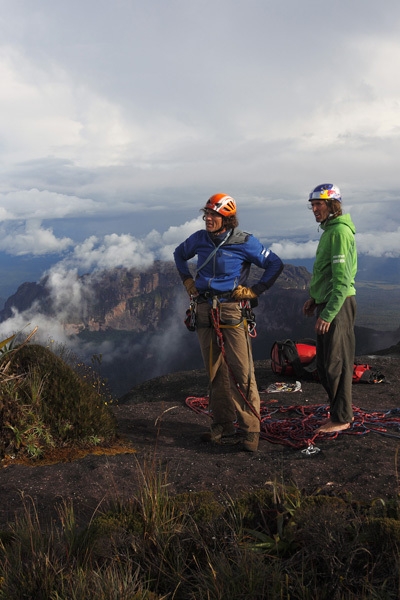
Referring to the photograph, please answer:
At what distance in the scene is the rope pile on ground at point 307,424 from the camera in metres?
6.49

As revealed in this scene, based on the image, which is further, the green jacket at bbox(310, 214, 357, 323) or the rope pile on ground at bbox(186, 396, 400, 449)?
the rope pile on ground at bbox(186, 396, 400, 449)

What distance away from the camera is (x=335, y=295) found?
5.83 meters

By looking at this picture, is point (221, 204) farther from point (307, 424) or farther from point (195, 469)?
point (307, 424)

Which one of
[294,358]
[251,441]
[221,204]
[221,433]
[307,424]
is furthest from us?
[294,358]

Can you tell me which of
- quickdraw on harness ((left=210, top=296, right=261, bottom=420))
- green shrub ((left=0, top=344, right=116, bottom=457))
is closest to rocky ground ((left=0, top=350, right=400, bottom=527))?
green shrub ((left=0, top=344, right=116, bottom=457))

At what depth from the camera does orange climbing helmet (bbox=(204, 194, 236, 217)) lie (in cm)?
605

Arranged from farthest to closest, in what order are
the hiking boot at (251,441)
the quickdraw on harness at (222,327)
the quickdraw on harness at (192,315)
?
the quickdraw on harness at (192,315)
the quickdraw on harness at (222,327)
the hiking boot at (251,441)

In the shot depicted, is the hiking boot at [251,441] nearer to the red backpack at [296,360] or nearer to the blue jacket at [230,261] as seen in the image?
the blue jacket at [230,261]

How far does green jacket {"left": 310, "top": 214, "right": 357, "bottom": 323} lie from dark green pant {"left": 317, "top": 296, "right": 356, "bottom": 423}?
0.20 m

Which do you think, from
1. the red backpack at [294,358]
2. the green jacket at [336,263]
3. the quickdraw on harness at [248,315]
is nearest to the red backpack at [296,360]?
the red backpack at [294,358]

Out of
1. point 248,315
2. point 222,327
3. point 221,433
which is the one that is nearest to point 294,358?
point 221,433

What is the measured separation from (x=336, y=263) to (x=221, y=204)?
1488mm

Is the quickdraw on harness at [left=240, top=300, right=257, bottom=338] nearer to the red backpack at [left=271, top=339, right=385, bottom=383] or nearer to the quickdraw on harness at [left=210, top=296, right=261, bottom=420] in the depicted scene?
the quickdraw on harness at [left=210, top=296, right=261, bottom=420]

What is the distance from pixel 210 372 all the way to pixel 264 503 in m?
3.14
